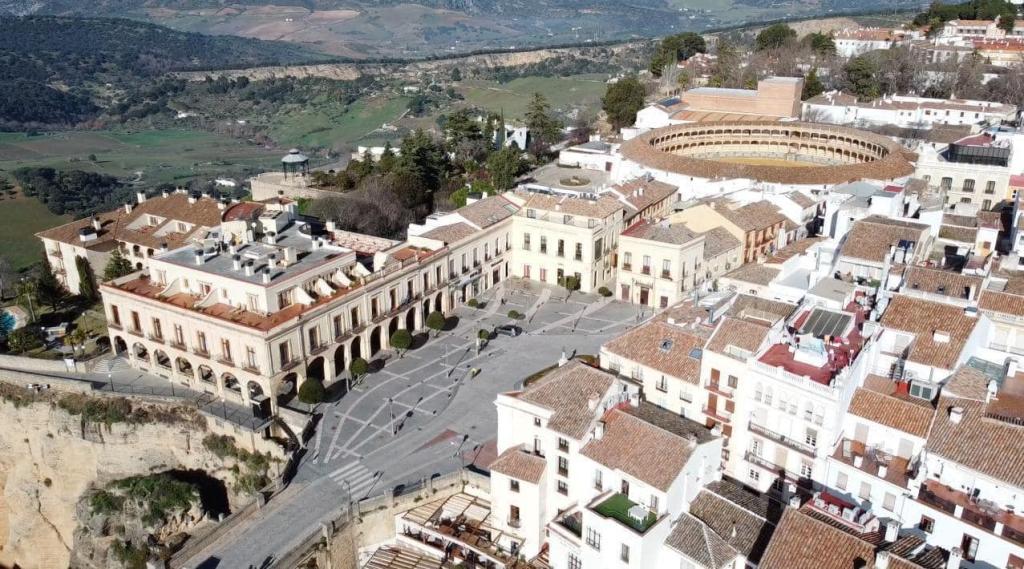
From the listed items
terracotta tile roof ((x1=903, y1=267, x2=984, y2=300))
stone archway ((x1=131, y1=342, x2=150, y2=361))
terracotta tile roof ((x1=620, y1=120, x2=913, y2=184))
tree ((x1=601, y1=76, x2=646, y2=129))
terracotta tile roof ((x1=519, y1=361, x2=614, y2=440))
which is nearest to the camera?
terracotta tile roof ((x1=519, y1=361, x2=614, y2=440))

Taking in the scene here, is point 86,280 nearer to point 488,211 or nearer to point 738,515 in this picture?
point 488,211

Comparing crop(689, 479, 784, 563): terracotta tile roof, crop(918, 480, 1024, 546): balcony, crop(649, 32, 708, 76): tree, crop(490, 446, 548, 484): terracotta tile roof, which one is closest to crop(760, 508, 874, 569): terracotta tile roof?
crop(689, 479, 784, 563): terracotta tile roof

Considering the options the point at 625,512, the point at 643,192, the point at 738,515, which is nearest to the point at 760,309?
the point at 738,515

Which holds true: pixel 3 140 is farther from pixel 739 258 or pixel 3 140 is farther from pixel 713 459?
pixel 713 459

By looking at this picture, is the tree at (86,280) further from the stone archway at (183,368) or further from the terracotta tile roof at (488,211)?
the terracotta tile roof at (488,211)

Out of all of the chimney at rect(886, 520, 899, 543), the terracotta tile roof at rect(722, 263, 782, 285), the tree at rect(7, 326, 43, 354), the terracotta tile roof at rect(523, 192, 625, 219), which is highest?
the terracotta tile roof at rect(523, 192, 625, 219)

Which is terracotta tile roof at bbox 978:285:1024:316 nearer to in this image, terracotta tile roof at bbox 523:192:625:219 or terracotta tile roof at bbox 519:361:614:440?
terracotta tile roof at bbox 519:361:614:440
